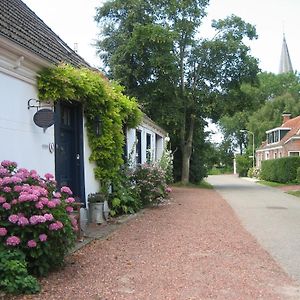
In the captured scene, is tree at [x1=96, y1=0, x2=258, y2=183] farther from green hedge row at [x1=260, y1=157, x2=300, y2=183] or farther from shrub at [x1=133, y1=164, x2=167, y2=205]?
shrub at [x1=133, y1=164, x2=167, y2=205]

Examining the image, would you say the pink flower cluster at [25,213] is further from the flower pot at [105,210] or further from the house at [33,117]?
the flower pot at [105,210]

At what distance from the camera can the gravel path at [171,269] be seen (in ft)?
16.6

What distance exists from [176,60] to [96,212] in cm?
1863

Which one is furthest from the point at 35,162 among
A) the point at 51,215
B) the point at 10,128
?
the point at 51,215

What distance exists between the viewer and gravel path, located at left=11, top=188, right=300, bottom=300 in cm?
507

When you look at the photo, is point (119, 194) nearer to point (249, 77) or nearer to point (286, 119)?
point (249, 77)

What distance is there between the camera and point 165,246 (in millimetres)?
7875

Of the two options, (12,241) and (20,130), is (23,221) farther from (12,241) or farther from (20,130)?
(20,130)

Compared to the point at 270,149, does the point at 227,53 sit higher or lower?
higher

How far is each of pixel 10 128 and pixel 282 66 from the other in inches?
3352

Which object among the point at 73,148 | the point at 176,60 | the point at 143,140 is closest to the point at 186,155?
the point at 176,60

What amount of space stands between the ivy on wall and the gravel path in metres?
1.98

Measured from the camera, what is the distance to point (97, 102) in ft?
32.8

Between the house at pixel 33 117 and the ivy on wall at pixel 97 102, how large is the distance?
19 centimetres
